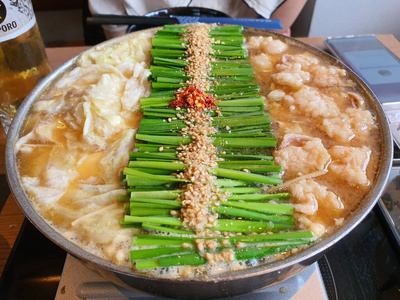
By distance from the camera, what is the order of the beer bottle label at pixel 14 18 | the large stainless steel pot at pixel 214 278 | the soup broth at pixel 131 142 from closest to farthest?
the large stainless steel pot at pixel 214 278 → the soup broth at pixel 131 142 → the beer bottle label at pixel 14 18

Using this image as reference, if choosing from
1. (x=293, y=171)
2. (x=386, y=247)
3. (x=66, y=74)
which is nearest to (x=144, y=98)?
(x=66, y=74)

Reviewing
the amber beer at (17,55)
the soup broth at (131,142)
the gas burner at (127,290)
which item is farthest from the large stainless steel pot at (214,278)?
the amber beer at (17,55)

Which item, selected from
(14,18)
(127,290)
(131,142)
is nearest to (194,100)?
(131,142)

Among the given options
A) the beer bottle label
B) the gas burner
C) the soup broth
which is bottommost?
the gas burner

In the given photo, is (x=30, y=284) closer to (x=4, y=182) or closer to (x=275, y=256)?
(x=4, y=182)

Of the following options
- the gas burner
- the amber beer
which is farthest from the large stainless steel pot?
the amber beer

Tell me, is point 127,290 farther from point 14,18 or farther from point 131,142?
point 14,18

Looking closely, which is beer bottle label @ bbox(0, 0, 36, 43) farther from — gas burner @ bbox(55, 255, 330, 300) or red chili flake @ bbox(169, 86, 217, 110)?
gas burner @ bbox(55, 255, 330, 300)

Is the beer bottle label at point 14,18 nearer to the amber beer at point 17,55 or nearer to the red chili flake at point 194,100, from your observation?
the amber beer at point 17,55
